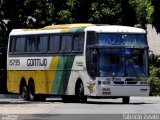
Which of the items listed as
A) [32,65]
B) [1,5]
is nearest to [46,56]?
[32,65]

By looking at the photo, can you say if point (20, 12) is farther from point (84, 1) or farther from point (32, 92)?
point (32, 92)

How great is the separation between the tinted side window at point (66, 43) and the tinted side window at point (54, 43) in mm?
346

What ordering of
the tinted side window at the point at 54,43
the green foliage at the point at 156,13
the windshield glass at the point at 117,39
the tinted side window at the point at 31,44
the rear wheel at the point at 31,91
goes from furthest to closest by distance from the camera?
the green foliage at the point at 156,13 < the rear wheel at the point at 31,91 < the tinted side window at the point at 31,44 < the tinted side window at the point at 54,43 < the windshield glass at the point at 117,39

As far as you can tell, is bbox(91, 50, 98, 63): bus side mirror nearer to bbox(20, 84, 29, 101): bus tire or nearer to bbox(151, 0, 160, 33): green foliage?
bbox(20, 84, 29, 101): bus tire

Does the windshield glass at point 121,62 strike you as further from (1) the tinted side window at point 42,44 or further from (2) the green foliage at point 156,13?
(2) the green foliage at point 156,13

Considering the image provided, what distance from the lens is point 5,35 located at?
1704 inches

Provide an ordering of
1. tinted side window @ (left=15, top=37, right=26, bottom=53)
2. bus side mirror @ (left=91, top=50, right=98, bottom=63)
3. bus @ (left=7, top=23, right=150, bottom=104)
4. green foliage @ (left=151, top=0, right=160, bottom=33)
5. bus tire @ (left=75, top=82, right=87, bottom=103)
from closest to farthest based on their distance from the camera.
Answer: bus side mirror @ (left=91, top=50, right=98, bottom=63), bus @ (left=7, top=23, right=150, bottom=104), bus tire @ (left=75, top=82, right=87, bottom=103), tinted side window @ (left=15, top=37, right=26, bottom=53), green foliage @ (left=151, top=0, right=160, bottom=33)

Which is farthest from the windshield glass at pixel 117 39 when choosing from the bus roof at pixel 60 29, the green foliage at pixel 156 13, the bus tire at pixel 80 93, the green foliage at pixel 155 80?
the green foliage at pixel 156 13

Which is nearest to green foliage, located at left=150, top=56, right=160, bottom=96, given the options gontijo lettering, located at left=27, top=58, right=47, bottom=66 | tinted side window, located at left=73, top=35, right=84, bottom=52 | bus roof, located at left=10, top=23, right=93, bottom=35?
bus roof, located at left=10, top=23, right=93, bottom=35

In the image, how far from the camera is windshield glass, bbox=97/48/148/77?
2920 centimetres

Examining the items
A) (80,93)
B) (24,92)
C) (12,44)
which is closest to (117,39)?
(80,93)

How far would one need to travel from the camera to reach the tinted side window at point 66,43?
30.8 metres

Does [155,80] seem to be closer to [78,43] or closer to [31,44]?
[31,44]

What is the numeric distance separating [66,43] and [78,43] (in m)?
1.09
